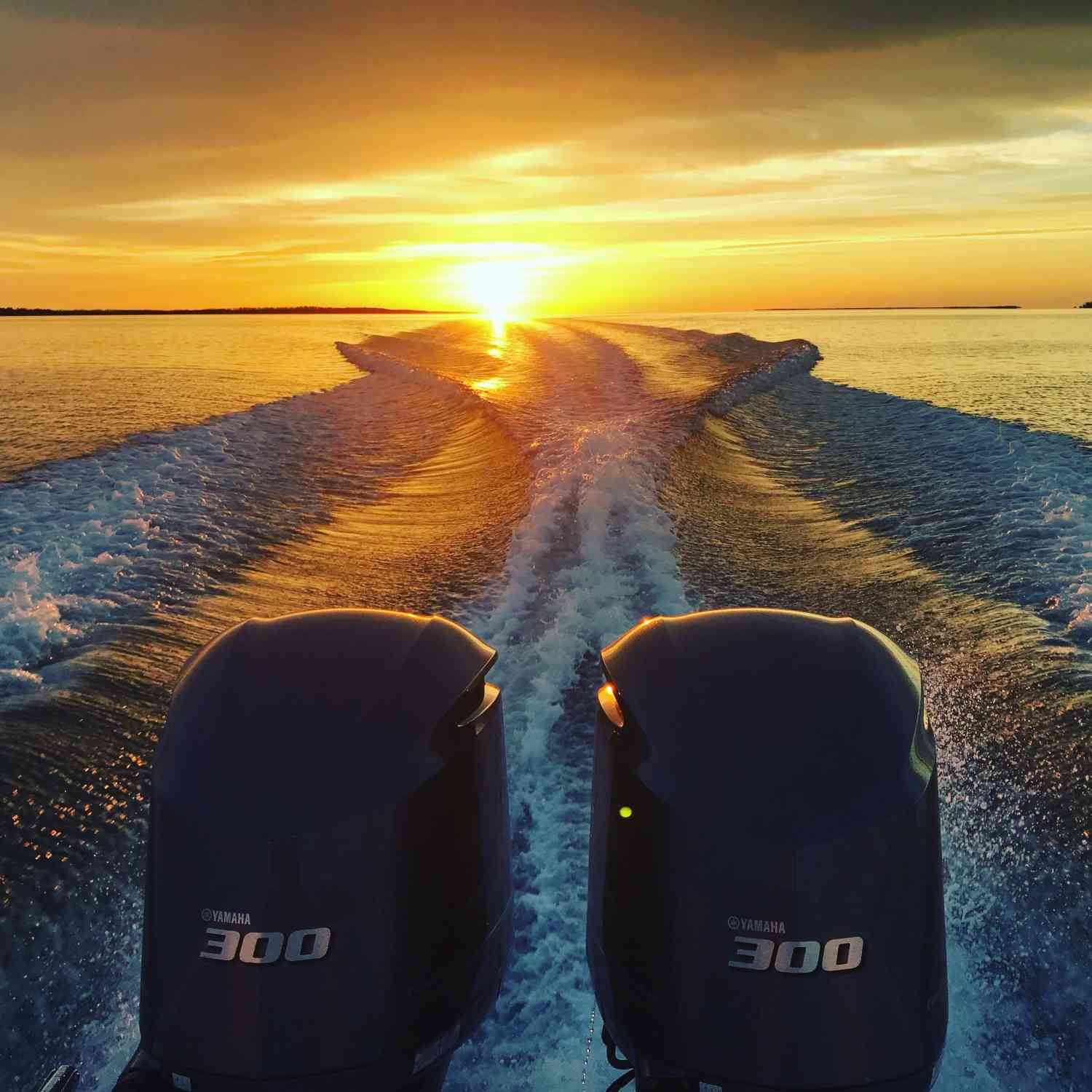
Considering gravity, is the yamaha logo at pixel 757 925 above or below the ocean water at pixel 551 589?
above

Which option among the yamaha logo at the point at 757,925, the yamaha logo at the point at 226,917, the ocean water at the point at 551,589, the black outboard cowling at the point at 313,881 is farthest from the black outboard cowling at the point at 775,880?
the yamaha logo at the point at 226,917

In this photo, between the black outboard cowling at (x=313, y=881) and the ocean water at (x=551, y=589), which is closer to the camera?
the black outboard cowling at (x=313, y=881)

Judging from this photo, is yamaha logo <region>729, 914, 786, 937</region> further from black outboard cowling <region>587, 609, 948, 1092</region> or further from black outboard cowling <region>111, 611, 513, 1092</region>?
black outboard cowling <region>111, 611, 513, 1092</region>

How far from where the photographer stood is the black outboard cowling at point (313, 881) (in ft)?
4.67

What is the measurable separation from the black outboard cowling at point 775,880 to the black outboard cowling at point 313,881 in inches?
11.7

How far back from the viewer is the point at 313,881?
1449 mm

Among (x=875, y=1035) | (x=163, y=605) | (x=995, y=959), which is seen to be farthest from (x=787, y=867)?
(x=163, y=605)

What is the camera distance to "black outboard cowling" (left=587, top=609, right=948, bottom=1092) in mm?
1413

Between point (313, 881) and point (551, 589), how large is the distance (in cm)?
305

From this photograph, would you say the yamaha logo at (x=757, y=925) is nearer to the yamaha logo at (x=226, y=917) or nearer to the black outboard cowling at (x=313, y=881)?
the black outboard cowling at (x=313, y=881)

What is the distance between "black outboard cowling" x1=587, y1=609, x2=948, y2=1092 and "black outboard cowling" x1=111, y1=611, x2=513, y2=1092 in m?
0.30

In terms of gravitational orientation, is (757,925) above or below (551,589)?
above

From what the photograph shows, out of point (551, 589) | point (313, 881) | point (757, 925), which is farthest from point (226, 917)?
point (551, 589)

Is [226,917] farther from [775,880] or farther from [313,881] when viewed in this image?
[775,880]
